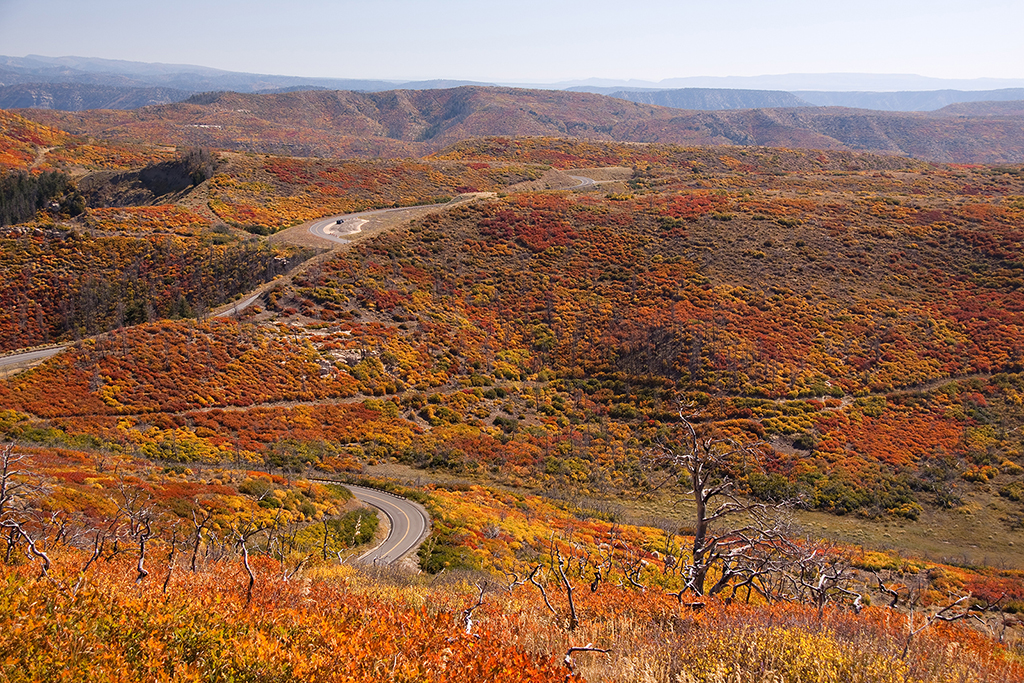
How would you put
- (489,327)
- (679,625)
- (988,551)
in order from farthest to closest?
(489,327) < (988,551) < (679,625)

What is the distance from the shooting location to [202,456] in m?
25.2

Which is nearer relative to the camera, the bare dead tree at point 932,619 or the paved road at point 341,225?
the bare dead tree at point 932,619

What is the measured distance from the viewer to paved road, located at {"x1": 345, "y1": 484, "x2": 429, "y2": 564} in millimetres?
16273

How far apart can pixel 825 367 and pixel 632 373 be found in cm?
1186

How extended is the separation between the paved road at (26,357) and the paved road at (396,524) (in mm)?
20014

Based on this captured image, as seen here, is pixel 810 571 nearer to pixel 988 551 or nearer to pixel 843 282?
pixel 988 551

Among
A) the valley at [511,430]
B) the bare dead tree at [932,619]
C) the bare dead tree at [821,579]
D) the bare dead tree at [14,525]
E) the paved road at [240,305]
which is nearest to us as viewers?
the valley at [511,430]

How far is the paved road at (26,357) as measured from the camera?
2989 cm

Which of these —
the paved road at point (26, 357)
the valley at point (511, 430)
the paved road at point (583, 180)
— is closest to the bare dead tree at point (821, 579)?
the valley at point (511, 430)

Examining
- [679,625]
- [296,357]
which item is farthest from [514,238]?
[679,625]

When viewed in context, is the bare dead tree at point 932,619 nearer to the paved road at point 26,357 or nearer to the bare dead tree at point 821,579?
the bare dead tree at point 821,579

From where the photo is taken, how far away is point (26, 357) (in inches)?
1229

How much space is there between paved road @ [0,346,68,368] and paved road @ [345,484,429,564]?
2001 centimetres

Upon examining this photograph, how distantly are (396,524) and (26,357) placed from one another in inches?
1019
